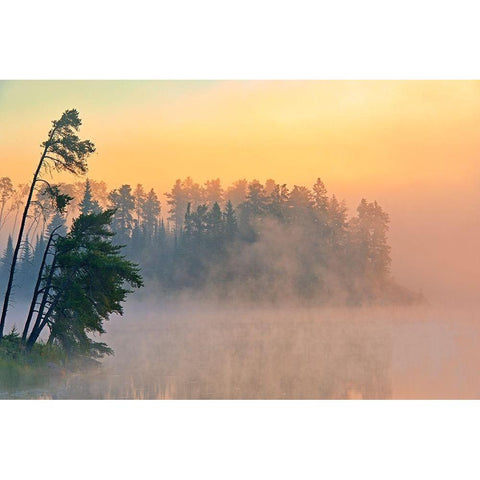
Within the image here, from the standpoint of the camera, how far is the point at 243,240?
22.6m

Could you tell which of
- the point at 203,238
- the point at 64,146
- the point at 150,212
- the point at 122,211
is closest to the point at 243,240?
the point at 203,238

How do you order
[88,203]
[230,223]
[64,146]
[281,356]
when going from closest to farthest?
[64,146] → [281,356] → [88,203] → [230,223]

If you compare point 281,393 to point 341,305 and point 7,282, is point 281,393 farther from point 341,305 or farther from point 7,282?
point 7,282

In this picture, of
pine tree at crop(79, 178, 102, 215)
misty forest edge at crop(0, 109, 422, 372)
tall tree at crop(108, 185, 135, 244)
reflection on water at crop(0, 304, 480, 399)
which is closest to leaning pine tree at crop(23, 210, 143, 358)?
misty forest edge at crop(0, 109, 422, 372)

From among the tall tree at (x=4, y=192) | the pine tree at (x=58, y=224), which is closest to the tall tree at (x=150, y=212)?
the pine tree at (x=58, y=224)

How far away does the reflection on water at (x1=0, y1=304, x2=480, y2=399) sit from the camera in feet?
62.0

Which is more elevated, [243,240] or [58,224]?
[243,240]

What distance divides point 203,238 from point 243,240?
1.14 metres

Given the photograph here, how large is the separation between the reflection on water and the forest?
65 cm

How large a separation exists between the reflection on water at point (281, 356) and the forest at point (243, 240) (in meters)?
0.65

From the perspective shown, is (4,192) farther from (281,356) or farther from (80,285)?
(281,356)

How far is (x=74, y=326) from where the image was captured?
19.1 meters

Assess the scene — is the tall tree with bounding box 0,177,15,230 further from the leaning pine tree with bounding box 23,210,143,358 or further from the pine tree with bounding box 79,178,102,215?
the leaning pine tree with bounding box 23,210,143,358

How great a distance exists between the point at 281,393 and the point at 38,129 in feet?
30.2
